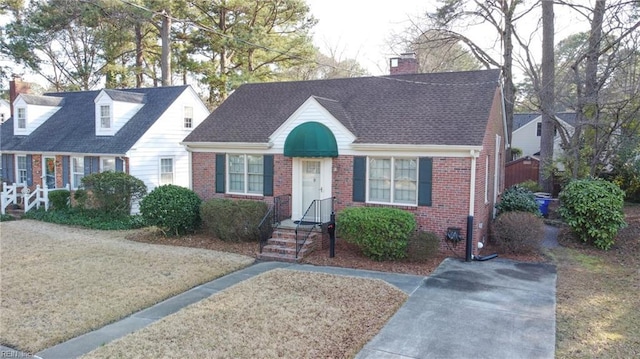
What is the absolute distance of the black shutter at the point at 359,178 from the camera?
41.4 ft

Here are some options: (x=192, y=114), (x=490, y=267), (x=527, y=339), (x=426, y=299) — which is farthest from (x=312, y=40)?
(x=527, y=339)

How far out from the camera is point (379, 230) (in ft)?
35.5

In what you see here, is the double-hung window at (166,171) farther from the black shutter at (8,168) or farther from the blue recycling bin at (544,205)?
the blue recycling bin at (544,205)

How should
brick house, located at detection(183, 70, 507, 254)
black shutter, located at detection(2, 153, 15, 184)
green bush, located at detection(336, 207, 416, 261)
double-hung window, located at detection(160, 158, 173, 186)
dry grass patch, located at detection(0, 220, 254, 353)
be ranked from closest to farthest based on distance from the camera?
1. dry grass patch, located at detection(0, 220, 254, 353)
2. green bush, located at detection(336, 207, 416, 261)
3. brick house, located at detection(183, 70, 507, 254)
4. double-hung window, located at detection(160, 158, 173, 186)
5. black shutter, located at detection(2, 153, 15, 184)

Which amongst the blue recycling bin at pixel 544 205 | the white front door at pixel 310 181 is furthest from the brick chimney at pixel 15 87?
the blue recycling bin at pixel 544 205

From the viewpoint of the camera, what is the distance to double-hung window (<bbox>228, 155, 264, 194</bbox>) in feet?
47.1

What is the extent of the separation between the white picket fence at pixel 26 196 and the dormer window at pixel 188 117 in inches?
225

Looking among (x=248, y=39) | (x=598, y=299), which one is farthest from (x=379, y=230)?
(x=248, y=39)

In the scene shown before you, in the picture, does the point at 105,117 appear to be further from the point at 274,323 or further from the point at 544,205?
the point at 544,205

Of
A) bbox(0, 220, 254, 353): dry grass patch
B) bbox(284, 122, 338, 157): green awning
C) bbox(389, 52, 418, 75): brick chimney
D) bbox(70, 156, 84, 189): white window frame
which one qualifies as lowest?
bbox(0, 220, 254, 353): dry grass patch

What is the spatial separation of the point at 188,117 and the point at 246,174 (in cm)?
794

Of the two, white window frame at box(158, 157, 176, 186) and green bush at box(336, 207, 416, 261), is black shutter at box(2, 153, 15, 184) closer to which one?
white window frame at box(158, 157, 176, 186)

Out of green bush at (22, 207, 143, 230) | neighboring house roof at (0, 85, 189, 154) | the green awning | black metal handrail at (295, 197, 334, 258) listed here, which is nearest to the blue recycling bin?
black metal handrail at (295, 197, 334, 258)

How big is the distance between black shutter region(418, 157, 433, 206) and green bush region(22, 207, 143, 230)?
10.5m
